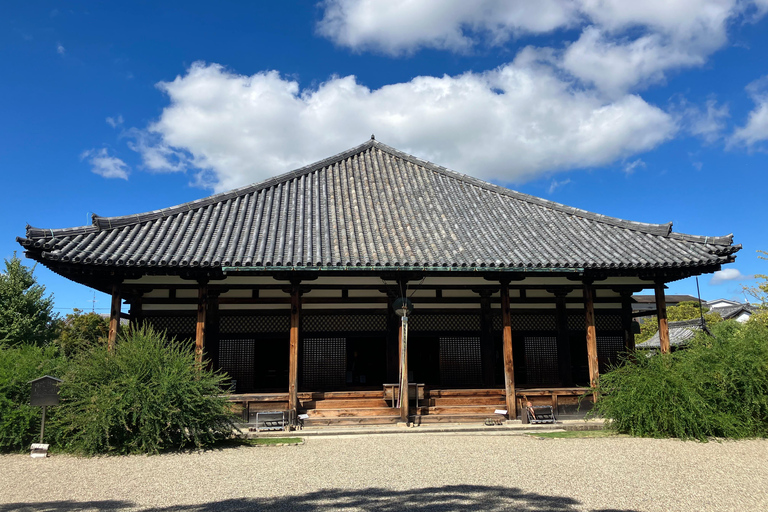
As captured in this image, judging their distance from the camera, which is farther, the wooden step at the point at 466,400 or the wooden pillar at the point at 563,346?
the wooden pillar at the point at 563,346

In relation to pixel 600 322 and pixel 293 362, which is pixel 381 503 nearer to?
pixel 293 362

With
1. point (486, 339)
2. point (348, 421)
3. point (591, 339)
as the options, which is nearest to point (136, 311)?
point (348, 421)

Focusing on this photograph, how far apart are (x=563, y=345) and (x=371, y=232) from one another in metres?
6.63

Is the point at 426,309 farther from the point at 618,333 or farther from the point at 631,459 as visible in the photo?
the point at 631,459

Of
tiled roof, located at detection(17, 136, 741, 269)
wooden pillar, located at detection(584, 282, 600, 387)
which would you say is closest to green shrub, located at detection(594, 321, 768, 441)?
wooden pillar, located at detection(584, 282, 600, 387)

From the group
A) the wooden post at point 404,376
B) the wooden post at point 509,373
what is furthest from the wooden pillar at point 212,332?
the wooden post at point 509,373

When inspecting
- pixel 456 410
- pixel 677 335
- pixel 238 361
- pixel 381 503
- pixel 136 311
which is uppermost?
pixel 136 311

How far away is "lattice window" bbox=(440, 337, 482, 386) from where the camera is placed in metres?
14.0

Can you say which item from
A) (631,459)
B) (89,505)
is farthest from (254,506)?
(631,459)

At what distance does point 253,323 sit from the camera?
1344cm

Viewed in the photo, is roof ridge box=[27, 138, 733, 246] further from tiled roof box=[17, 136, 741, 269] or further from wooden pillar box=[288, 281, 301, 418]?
wooden pillar box=[288, 281, 301, 418]

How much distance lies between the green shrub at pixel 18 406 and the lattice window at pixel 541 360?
37.7ft

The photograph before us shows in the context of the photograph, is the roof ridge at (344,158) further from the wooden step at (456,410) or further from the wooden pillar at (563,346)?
the wooden step at (456,410)

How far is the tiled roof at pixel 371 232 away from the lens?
1080cm
